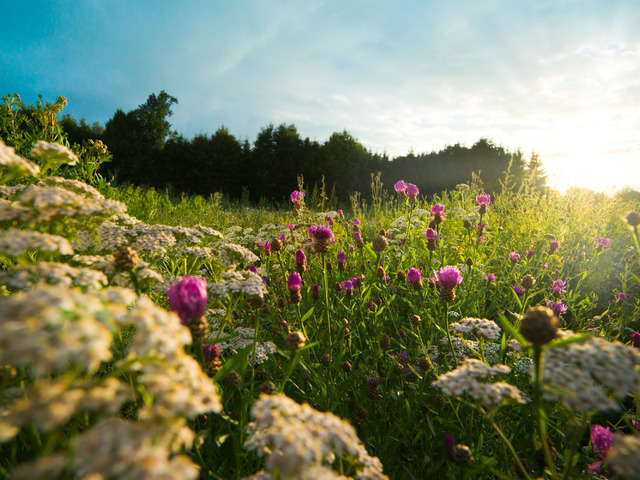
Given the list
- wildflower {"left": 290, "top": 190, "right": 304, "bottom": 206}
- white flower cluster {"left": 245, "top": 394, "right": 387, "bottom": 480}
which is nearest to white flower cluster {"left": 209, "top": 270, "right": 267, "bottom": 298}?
white flower cluster {"left": 245, "top": 394, "right": 387, "bottom": 480}

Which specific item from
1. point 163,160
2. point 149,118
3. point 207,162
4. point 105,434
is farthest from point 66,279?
point 149,118

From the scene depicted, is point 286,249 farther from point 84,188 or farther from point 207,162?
point 207,162

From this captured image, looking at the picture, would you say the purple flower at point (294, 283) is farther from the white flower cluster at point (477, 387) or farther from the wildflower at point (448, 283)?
the white flower cluster at point (477, 387)

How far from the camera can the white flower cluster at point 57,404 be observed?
1.80 feet

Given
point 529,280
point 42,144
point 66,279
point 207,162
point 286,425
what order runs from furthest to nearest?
point 207,162 → point 529,280 → point 42,144 → point 66,279 → point 286,425

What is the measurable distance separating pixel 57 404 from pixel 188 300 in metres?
0.77

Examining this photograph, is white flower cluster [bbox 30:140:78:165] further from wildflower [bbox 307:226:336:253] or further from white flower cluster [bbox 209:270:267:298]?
wildflower [bbox 307:226:336:253]

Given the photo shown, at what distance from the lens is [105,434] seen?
0.59m

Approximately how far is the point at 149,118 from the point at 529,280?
36075 millimetres

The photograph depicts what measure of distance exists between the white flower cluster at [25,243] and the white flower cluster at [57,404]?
1.86 feet

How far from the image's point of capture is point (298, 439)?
2.56ft

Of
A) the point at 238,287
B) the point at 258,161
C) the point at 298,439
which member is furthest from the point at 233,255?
the point at 258,161

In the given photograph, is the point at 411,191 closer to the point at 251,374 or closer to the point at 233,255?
the point at 233,255

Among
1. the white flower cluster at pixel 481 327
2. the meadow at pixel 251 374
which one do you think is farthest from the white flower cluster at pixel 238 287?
the white flower cluster at pixel 481 327
